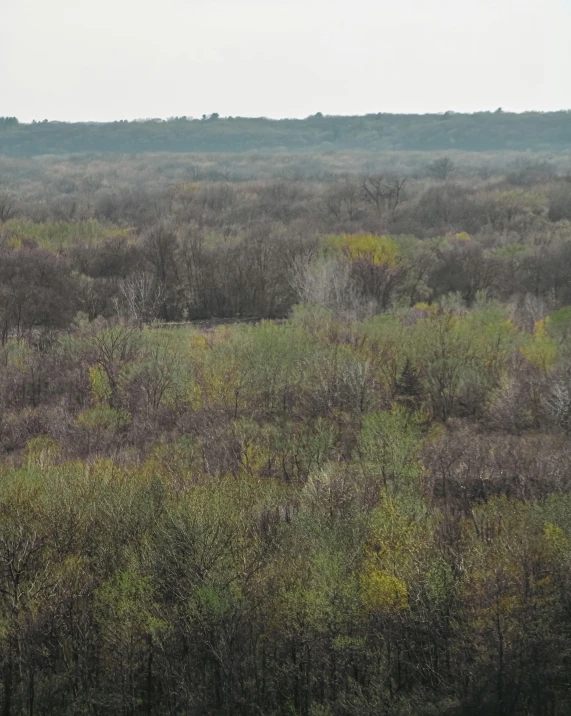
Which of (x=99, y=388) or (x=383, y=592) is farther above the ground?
(x=383, y=592)

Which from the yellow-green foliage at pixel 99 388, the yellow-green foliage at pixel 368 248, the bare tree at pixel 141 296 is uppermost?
the yellow-green foliage at pixel 368 248

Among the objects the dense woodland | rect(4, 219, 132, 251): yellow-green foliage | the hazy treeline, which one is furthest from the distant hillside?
the dense woodland

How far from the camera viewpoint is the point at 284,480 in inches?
1026

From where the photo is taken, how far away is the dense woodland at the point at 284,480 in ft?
58.7

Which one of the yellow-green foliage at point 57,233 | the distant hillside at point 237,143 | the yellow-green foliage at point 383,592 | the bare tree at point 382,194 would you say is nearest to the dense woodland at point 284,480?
the yellow-green foliage at point 383,592

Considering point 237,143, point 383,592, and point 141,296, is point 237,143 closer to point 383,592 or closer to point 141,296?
point 141,296

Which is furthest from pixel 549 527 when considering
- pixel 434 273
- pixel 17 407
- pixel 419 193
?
pixel 419 193

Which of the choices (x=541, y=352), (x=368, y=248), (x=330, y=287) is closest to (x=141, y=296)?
(x=330, y=287)

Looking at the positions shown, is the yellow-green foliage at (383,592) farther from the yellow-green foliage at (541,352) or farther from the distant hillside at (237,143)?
Result: the distant hillside at (237,143)

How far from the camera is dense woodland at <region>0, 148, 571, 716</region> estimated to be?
58.7 feet

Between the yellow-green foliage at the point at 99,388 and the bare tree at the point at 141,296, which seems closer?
the yellow-green foliage at the point at 99,388

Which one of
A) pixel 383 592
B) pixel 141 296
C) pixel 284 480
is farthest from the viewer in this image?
pixel 141 296

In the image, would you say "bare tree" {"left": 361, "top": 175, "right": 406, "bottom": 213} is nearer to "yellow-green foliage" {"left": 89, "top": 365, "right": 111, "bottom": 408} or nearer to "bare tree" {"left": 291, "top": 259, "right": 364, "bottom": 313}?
"bare tree" {"left": 291, "top": 259, "right": 364, "bottom": 313}

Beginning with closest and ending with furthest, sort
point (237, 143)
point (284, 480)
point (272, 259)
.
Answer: point (284, 480)
point (272, 259)
point (237, 143)
